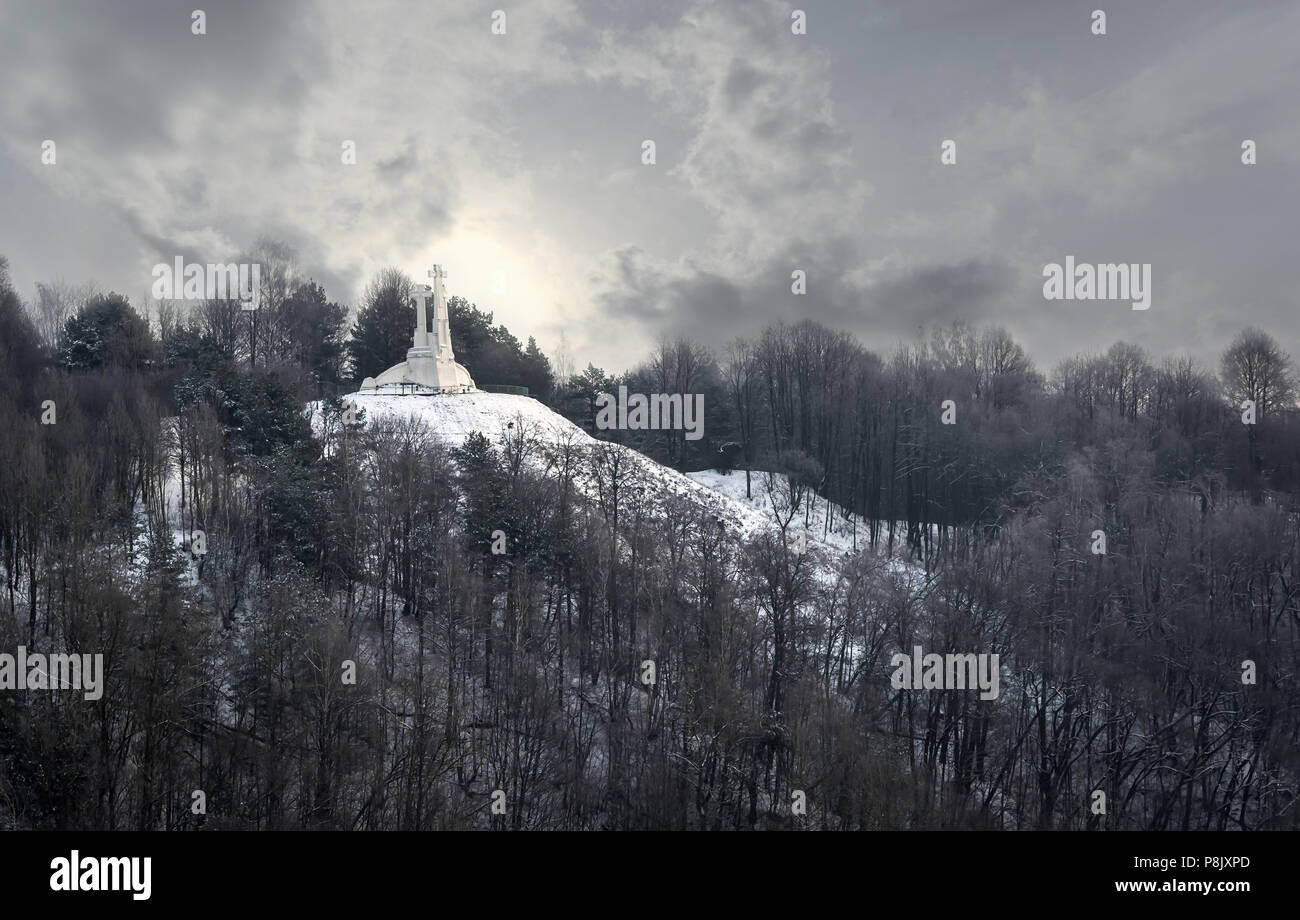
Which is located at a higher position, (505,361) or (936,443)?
(505,361)

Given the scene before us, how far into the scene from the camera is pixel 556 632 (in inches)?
1248

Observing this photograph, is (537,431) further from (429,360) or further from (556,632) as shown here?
(556,632)

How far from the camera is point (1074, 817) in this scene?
2575cm

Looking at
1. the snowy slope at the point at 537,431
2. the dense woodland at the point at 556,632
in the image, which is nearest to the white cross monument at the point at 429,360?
the snowy slope at the point at 537,431

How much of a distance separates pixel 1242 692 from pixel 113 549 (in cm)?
3699

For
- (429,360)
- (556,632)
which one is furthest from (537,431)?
(556,632)

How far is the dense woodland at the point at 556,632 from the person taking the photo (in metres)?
22.1

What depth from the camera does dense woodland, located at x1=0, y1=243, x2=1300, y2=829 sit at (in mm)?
22062

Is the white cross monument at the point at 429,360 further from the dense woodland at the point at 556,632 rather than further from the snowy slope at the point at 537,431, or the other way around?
the dense woodland at the point at 556,632

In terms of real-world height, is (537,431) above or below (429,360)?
below

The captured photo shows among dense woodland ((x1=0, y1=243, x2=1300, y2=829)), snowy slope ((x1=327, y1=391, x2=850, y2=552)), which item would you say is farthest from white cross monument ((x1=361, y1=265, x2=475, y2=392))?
dense woodland ((x1=0, y1=243, x2=1300, y2=829))

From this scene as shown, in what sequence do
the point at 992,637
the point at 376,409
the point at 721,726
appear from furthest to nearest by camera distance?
the point at 376,409
the point at 992,637
the point at 721,726
